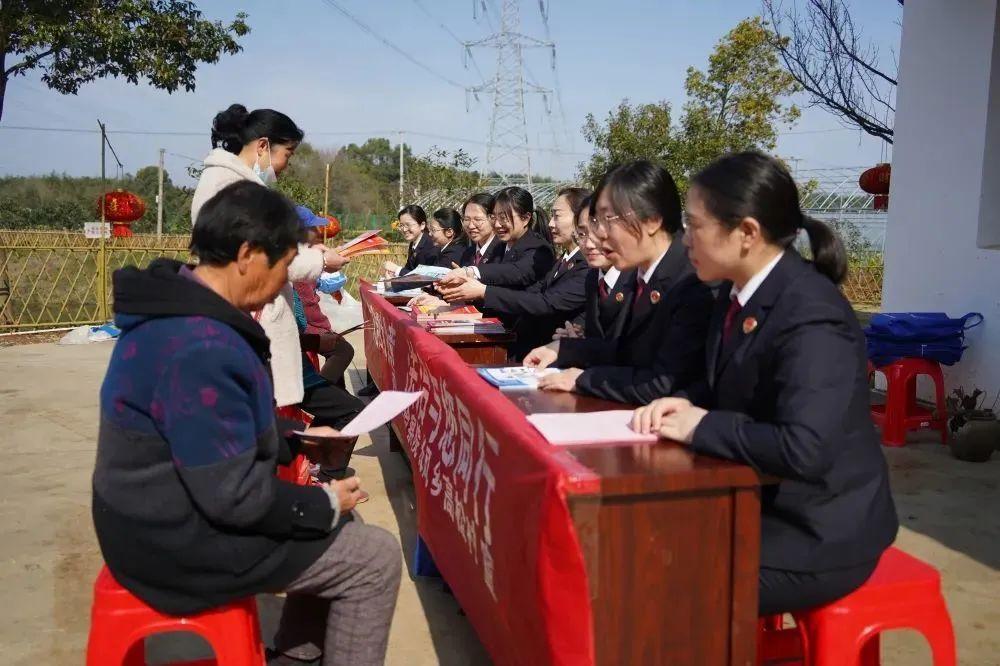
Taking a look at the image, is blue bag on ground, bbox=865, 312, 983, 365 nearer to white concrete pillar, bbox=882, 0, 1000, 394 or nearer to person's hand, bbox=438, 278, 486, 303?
white concrete pillar, bbox=882, 0, 1000, 394

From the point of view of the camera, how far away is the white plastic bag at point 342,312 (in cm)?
1034

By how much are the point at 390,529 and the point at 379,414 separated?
1.97 meters

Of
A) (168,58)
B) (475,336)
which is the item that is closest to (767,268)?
(475,336)

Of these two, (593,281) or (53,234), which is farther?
(53,234)

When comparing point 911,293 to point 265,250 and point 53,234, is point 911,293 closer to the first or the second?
point 265,250

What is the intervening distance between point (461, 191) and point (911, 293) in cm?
1798

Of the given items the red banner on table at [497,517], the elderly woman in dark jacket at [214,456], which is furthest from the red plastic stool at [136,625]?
the red banner on table at [497,517]

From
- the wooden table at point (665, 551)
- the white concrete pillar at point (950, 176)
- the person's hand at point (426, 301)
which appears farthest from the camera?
the white concrete pillar at point (950, 176)

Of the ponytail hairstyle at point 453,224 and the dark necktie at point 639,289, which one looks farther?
the ponytail hairstyle at point 453,224

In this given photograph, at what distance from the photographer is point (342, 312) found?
10578mm

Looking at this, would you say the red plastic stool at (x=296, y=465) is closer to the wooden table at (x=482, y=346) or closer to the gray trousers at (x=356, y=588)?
the wooden table at (x=482, y=346)

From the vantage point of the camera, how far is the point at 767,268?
6.13 feet

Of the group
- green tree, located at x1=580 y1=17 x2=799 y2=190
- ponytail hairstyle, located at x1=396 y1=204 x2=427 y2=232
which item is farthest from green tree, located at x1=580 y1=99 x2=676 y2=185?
ponytail hairstyle, located at x1=396 y1=204 x2=427 y2=232

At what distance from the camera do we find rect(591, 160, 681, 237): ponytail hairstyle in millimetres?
2457
